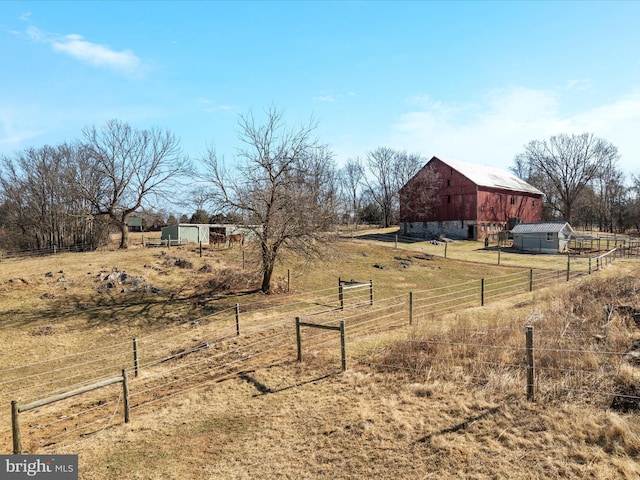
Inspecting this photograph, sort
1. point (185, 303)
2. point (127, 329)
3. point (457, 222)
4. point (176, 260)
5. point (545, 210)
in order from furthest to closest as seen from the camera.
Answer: point (545, 210), point (457, 222), point (176, 260), point (185, 303), point (127, 329)

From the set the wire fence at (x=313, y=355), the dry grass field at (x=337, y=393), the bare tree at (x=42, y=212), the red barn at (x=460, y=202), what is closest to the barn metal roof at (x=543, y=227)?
the red barn at (x=460, y=202)

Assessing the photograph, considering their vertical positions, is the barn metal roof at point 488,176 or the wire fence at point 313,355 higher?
the barn metal roof at point 488,176

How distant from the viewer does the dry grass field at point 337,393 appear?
18.4 ft

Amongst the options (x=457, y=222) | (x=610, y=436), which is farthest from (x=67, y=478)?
(x=457, y=222)

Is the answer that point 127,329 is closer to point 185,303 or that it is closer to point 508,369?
point 185,303

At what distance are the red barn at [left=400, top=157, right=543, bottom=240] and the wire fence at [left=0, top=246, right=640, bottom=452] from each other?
3793 centimetres

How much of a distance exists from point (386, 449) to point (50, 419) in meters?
7.95

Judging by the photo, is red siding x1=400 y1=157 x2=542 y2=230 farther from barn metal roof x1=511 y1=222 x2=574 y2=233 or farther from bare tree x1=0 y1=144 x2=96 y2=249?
bare tree x1=0 y1=144 x2=96 y2=249

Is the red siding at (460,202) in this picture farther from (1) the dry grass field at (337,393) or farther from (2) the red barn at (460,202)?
(1) the dry grass field at (337,393)

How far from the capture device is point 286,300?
66.2ft

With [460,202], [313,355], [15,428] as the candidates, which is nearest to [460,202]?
[460,202]

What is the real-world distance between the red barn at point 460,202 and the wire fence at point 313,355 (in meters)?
37.9

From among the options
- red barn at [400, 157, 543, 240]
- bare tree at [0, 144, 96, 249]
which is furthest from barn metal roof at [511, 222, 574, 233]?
bare tree at [0, 144, 96, 249]

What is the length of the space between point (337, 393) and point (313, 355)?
2637mm
